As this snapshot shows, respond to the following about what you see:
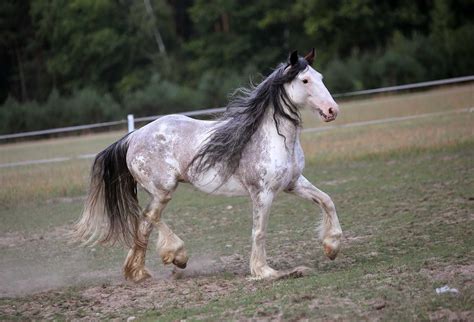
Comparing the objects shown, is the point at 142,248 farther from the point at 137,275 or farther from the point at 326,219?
the point at 326,219

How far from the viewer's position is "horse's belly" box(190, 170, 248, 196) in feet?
23.8

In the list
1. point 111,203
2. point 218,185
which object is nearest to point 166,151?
point 218,185

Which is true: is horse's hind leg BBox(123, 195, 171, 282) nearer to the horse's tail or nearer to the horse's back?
the horse's tail

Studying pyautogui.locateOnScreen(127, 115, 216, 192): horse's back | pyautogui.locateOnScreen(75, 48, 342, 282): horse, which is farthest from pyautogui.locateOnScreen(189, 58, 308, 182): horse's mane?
pyautogui.locateOnScreen(127, 115, 216, 192): horse's back

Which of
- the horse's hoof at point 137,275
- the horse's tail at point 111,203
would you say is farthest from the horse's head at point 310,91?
the horse's hoof at point 137,275

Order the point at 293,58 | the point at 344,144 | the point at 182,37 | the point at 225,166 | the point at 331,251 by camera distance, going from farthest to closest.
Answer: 1. the point at 182,37
2. the point at 344,144
3. the point at 225,166
4. the point at 331,251
5. the point at 293,58

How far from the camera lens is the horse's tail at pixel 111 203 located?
25.2ft

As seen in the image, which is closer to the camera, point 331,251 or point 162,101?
point 331,251

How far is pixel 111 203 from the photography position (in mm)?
7781

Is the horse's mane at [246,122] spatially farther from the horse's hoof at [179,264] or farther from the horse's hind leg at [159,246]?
the horse's hoof at [179,264]

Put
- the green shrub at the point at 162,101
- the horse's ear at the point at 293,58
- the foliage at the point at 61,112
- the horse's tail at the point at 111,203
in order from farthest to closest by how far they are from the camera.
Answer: the green shrub at the point at 162,101 < the foliage at the point at 61,112 < the horse's tail at the point at 111,203 < the horse's ear at the point at 293,58

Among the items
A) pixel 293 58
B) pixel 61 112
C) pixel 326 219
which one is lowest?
pixel 61 112

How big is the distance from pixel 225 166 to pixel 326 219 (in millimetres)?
1180

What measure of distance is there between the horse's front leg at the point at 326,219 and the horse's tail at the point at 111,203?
1.84 meters
